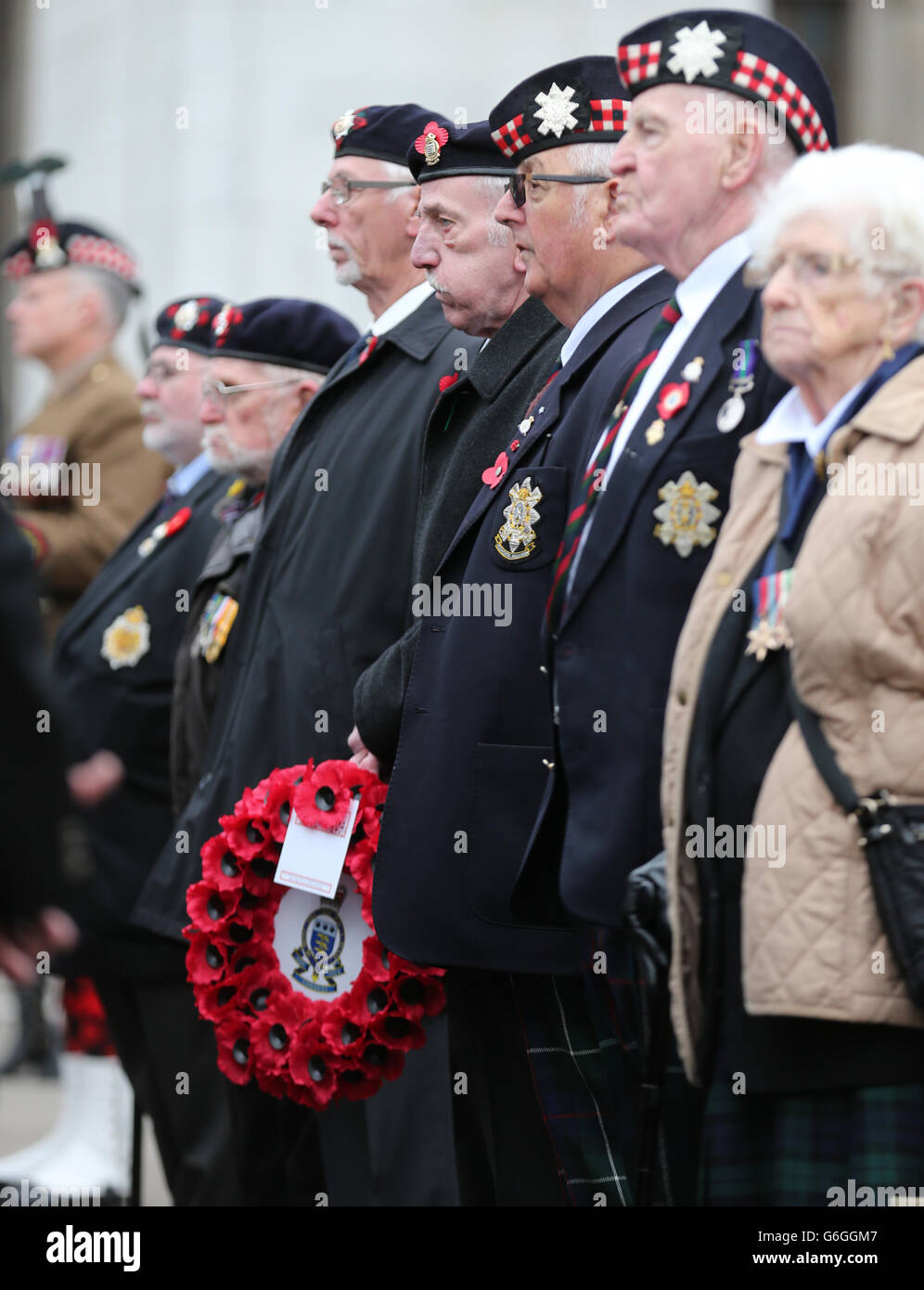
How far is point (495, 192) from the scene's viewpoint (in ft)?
12.8

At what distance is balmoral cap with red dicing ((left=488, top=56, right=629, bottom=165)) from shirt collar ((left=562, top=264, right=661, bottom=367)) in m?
0.24

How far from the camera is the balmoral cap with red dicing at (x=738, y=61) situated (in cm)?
307

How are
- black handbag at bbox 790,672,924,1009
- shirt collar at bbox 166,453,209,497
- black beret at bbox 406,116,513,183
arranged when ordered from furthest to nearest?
shirt collar at bbox 166,453,209,497 → black beret at bbox 406,116,513,183 → black handbag at bbox 790,672,924,1009

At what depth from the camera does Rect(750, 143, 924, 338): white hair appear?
269 centimetres

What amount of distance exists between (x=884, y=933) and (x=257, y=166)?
709 centimetres

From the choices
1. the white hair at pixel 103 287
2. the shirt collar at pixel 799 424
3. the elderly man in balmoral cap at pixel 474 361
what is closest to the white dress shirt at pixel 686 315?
the shirt collar at pixel 799 424

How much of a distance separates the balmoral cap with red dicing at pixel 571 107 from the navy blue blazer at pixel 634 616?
613 millimetres

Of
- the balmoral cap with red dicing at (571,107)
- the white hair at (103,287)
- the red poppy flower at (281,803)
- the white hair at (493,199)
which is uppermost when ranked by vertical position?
the balmoral cap with red dicing at (571,107)

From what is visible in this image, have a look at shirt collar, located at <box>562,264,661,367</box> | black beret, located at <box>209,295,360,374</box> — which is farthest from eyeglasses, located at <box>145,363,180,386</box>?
shirt collar, located at <box>562,264,661,367</box>

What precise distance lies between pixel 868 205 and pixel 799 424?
0.30 metres

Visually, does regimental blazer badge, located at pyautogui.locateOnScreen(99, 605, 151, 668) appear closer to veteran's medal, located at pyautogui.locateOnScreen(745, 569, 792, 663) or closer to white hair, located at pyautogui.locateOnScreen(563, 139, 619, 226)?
white hair, located at pyautogui.locateOnScreen(563, 139, 619, 226)

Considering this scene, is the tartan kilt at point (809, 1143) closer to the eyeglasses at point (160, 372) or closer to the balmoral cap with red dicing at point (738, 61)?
the balmoral cap with red dicing at point (738, 61)

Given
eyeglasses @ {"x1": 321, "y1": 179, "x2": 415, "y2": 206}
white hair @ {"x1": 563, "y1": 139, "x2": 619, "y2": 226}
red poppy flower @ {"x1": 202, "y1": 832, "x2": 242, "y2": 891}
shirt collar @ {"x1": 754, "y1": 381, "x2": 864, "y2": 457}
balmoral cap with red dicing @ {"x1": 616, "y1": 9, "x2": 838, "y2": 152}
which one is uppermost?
balmoral cap with red dicing @ {"x1": 616, "y1": 9, "x2": 838, "y2": 152}
